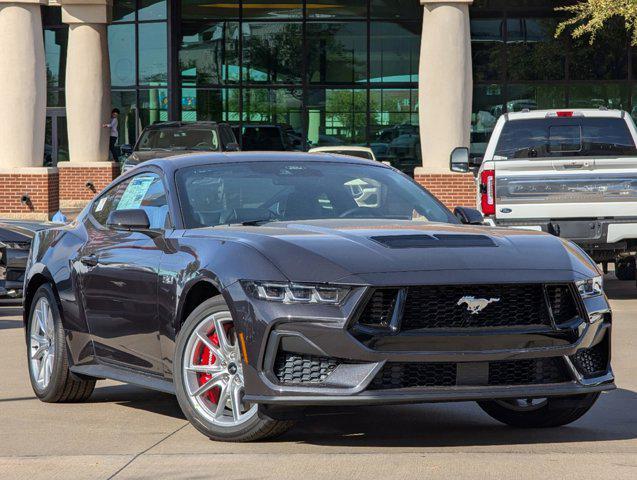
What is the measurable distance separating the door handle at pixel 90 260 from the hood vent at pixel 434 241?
2024 mm

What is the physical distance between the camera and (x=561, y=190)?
15.8 metres

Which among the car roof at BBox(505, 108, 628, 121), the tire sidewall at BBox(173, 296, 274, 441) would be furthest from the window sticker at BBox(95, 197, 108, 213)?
the car roof at BBox(505, 108, 628, 121)

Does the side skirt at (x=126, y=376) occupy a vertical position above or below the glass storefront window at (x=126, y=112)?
below

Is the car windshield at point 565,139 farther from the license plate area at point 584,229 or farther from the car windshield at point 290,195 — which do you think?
the car windshield at point 290,195

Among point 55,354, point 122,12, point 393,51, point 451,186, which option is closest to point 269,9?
point 393,51

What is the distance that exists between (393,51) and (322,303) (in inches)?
1282

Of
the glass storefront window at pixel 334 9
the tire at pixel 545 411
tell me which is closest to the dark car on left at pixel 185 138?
the glass storefront window at pixel 334 9

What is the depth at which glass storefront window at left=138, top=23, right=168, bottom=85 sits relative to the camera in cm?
3941

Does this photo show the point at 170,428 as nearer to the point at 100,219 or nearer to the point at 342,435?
the point at 342,435

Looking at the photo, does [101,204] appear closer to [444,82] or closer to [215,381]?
[215,381]

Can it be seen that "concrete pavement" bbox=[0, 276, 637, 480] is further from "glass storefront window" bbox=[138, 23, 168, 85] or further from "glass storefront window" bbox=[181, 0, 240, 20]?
"glass storefront window" bbox=[181, 0, 240, 20]

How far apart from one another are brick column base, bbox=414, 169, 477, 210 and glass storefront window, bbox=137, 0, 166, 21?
43.4ft

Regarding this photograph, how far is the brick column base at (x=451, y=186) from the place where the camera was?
2855 cm

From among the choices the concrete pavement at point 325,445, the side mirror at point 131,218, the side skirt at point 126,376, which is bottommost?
the concrete pavement at point 325,445
